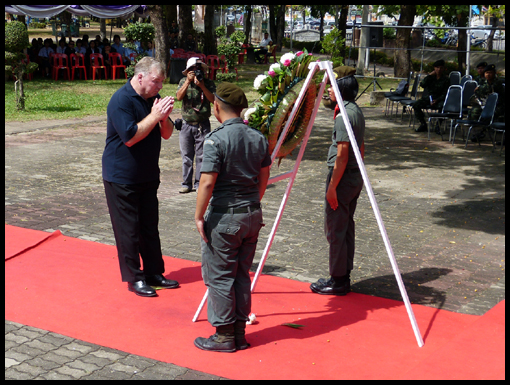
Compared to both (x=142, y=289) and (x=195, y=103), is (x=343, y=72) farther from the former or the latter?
(x=195, y=103)

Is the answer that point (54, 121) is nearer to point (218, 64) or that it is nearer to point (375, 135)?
point (375, 135)

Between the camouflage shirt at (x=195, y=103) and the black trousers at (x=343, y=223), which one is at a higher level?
the camouflage shirt at (x=195, y=103)

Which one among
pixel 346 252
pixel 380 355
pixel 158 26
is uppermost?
pixel 158 26

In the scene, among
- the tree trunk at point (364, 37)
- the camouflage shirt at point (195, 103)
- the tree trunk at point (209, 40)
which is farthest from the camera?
the tree trunk at point (209, 40)

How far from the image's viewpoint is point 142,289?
204 inches

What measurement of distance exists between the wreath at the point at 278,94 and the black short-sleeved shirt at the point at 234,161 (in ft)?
1.37

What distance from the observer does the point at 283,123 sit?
15.4 feet

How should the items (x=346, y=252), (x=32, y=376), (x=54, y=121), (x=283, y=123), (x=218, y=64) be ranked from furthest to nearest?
(x=218, y=64)
(x=54, y=121)
(x=346, y=252)
(x=283, y=123)
(x=32, y=376)

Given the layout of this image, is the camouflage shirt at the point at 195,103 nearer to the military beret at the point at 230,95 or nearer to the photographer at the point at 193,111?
the photographer at the point at 193,111

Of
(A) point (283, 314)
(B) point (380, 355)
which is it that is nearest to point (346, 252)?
(A) point (283, 314)

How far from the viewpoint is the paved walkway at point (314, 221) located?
4164 mm

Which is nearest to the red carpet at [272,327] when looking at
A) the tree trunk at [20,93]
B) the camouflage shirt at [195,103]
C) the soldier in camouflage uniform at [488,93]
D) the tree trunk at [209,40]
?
the camouflage shirt at [195,103]

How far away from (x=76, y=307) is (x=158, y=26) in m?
19.2

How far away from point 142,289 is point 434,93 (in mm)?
11254
